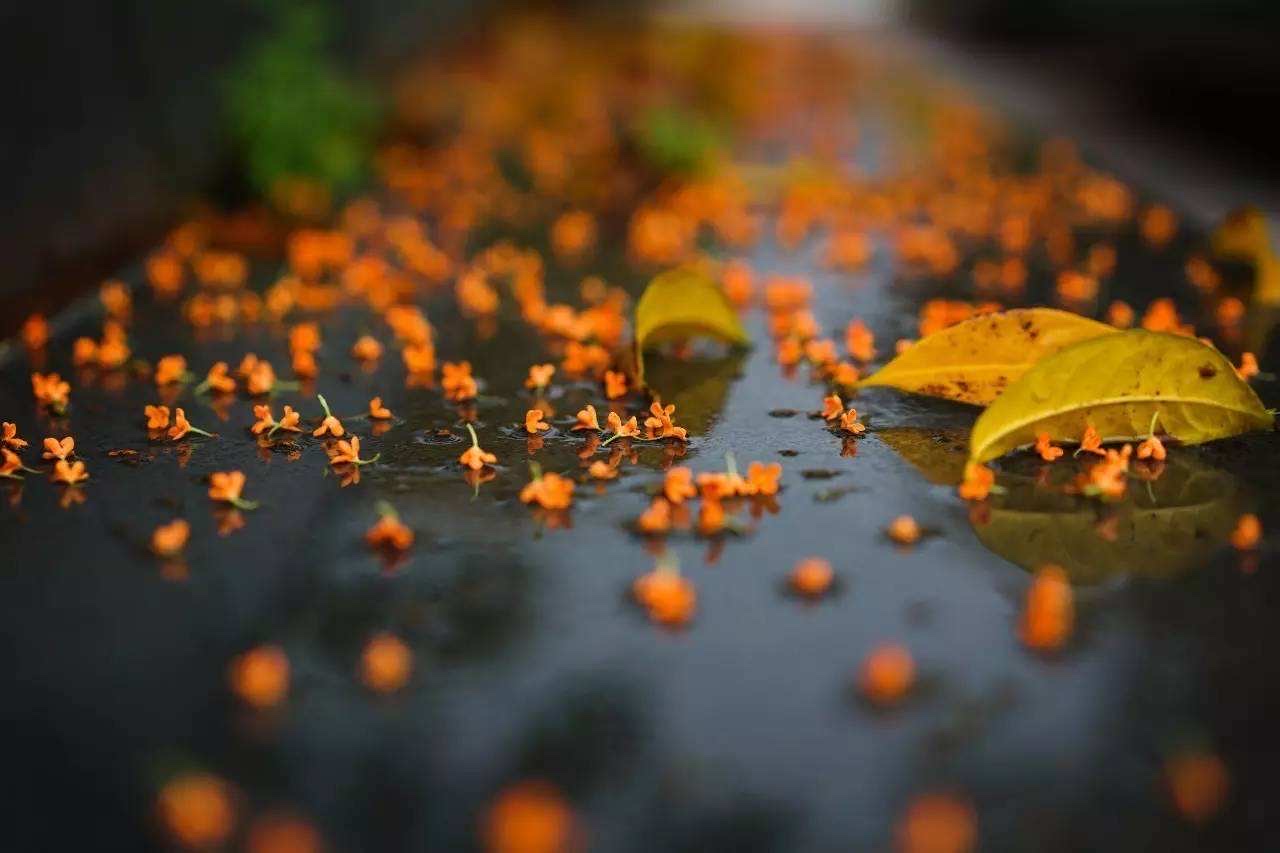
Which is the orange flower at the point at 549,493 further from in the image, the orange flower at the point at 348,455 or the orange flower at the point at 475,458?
the orange flower at the point at 348,455

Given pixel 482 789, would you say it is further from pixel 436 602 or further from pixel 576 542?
pixel 576 542

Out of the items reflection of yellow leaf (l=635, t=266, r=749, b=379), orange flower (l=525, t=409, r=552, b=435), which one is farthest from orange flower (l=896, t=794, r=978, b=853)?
reflection of yellow leaf (l=635, t=266, r=749, b=379)

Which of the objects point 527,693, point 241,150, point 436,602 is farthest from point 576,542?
point 241,150

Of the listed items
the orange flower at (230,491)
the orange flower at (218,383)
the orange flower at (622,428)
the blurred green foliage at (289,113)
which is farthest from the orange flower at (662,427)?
the blurred green foliage at (289,113)

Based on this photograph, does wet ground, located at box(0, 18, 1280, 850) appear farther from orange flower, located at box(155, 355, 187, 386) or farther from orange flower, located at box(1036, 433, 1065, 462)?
orange flower, located at box(155, 355, 187, 386)

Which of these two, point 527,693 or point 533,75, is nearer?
point 527,693

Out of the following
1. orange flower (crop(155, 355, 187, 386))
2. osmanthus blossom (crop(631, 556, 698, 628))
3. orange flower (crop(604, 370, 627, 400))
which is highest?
osmanthus blossom (crop(631, 556, 698, 628))

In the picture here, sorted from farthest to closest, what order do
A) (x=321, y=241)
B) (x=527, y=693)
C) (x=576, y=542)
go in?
(x=321, y=241), (x=576, y=542), (x=527, y=693)

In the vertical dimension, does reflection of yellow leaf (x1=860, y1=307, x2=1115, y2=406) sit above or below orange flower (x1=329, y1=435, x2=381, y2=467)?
above
